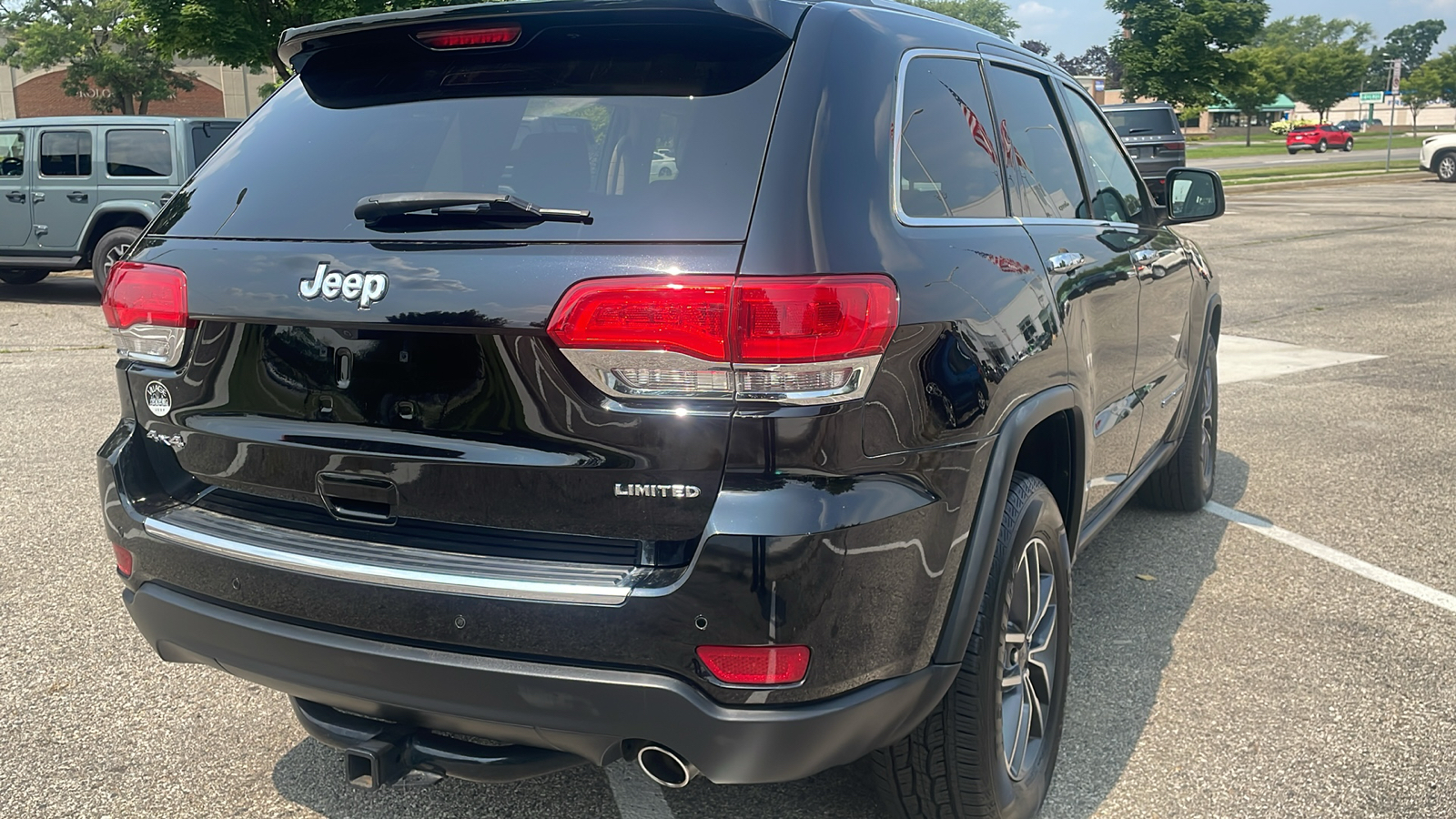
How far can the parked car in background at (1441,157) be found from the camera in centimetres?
3106

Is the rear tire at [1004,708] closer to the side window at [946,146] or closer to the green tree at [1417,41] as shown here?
the side window at [946,146]

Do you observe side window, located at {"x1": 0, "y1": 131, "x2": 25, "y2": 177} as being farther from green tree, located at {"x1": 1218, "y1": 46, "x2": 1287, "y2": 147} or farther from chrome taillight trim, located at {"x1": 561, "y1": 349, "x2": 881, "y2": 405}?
green tree, located at {"x1": 1218, "y1": 46, "x2": 1287, "y2": 147}

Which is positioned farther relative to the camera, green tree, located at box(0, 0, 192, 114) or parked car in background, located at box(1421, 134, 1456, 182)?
green tree, located at box(0, 0, 192, 114)

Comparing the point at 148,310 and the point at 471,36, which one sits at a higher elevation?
the point at 471,36

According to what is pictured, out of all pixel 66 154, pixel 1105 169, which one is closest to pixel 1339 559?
pixel 1105 169

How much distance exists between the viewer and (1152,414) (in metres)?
4.20

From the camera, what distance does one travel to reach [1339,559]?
4.67 metres

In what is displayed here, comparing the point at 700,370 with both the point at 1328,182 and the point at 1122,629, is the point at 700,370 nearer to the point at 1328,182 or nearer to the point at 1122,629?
the point at 1122,629

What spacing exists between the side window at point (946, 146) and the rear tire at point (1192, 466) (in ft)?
7.87

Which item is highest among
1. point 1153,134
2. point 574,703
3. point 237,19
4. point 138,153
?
point 237,19

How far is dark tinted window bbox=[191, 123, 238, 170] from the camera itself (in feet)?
40.4

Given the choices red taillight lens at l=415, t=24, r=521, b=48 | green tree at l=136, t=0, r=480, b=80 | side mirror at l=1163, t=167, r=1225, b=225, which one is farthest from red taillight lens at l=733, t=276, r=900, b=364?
green tree at l=136, t=0, r=480, b=80

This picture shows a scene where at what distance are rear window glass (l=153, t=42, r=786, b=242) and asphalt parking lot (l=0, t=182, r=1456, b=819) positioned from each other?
1.38m

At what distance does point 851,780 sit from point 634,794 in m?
0.52
